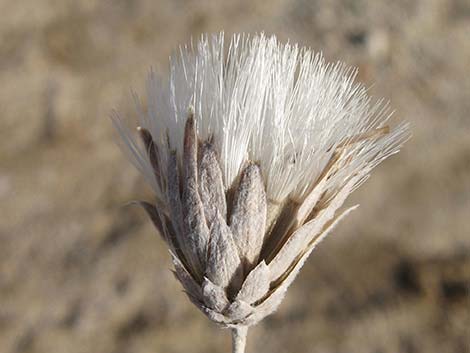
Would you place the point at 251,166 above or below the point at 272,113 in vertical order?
below

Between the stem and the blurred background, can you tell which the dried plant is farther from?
the blurred background

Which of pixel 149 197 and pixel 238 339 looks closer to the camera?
pixel 238 339

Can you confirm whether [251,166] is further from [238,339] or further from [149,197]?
[149,197]

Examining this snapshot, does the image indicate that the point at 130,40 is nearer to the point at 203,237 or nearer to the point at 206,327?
the point at 206,327

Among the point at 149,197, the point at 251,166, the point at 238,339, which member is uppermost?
the point at 251,166

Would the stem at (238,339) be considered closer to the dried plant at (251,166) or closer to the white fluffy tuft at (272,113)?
the dried plant at (251,166)

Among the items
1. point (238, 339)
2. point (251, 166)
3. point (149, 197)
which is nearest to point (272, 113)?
point (251, 166)
